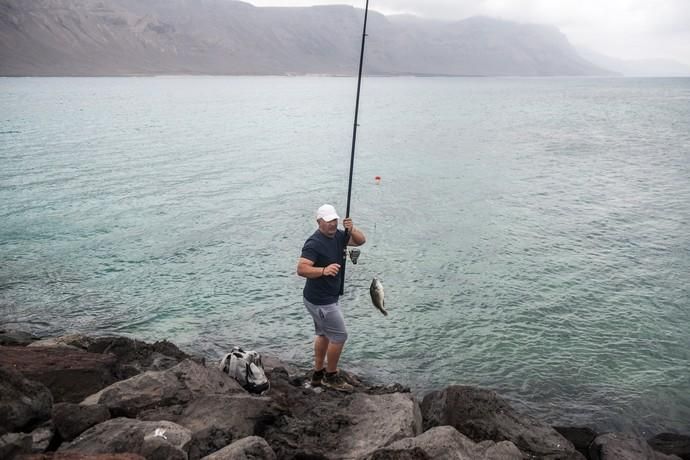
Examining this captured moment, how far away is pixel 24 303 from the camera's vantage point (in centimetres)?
1265

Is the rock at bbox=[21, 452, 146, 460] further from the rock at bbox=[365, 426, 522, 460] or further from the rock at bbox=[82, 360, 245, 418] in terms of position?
the rock at bbox=[365, 426, 522, 460]

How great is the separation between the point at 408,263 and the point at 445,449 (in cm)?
1024

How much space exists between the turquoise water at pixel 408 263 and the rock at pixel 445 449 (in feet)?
11.3

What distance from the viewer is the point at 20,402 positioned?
577 cm

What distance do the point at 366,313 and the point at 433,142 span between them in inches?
1316

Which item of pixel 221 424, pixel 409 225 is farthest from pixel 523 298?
pixel 221 424

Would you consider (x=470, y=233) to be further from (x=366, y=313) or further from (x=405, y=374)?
(x=405, y=374)

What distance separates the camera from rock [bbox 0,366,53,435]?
560 centimetres

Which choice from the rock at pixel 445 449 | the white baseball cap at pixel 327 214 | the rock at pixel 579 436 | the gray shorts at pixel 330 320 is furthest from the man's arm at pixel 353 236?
the rock at pixel 579 436

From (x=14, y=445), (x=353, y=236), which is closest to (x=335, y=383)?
(x=353, y=236)

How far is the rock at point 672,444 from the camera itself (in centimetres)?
771

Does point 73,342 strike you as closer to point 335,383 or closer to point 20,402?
point 20,402

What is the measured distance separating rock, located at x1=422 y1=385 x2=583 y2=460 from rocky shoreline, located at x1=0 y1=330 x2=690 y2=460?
0.01 metres

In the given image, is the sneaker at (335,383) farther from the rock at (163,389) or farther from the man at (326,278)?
the rock at (163,389)
